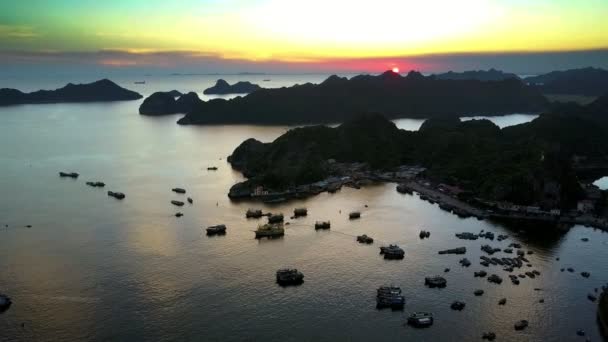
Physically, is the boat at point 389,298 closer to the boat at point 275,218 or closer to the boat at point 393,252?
the boat at point 393,252

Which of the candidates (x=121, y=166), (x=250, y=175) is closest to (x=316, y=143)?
(x=250, y=175)

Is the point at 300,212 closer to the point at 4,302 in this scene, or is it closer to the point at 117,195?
the point at 117,195

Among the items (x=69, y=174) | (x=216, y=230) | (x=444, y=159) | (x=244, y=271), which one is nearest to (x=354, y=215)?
(x=216, y=230)

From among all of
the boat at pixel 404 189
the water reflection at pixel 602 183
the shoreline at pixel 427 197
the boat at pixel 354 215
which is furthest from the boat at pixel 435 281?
the water reflection at pixel 602 183

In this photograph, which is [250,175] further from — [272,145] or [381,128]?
[381,128]

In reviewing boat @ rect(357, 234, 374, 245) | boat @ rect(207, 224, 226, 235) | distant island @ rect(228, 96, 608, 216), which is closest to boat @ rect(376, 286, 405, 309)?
boat @ rect(357, 234, 374, 245)

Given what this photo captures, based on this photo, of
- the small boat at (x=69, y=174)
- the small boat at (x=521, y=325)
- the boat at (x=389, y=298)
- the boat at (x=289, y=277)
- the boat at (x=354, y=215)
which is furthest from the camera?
the small boat at (x=69, y=174)
